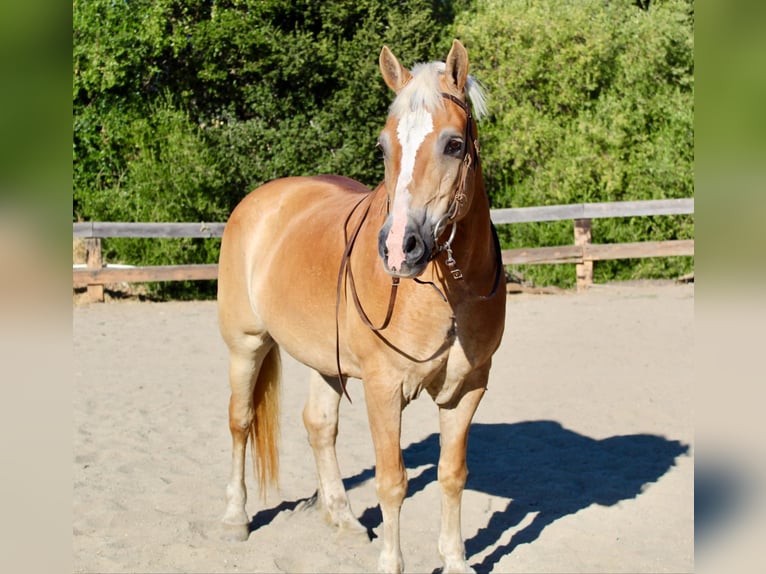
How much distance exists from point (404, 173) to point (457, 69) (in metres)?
0.53

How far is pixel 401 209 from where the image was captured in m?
2.52

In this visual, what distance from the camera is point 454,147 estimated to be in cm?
270

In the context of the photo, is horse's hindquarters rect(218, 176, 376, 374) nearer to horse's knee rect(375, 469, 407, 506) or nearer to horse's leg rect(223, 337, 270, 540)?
horse's leg rect(223, 337, 270, 540)

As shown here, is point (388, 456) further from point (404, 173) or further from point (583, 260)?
point (583, 260)

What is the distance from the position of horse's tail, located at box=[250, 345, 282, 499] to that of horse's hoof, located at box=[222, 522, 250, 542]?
28cm

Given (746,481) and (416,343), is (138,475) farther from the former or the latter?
(746,481)

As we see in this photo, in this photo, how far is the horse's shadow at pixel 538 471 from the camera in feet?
13.8

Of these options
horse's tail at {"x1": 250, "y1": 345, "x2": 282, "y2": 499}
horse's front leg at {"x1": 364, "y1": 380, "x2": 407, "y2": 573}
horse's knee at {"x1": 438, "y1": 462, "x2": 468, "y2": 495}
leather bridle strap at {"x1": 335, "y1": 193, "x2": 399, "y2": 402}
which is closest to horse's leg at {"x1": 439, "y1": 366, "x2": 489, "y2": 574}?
horse's knee at {"x1": 438, "y1": 462, "x2": 468, "y2": 495}

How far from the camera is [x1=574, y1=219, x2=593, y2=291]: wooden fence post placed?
1142 centimetres

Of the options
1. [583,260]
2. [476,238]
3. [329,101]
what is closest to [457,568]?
[476,238]

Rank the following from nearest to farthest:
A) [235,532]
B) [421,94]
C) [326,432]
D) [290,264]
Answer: [421,94], [290,264], [235,532], [326,432]

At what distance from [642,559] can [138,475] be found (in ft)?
9.26

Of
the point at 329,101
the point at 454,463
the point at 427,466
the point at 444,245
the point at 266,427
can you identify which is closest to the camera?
the point at 444,245

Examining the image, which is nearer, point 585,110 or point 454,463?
point 454,463
